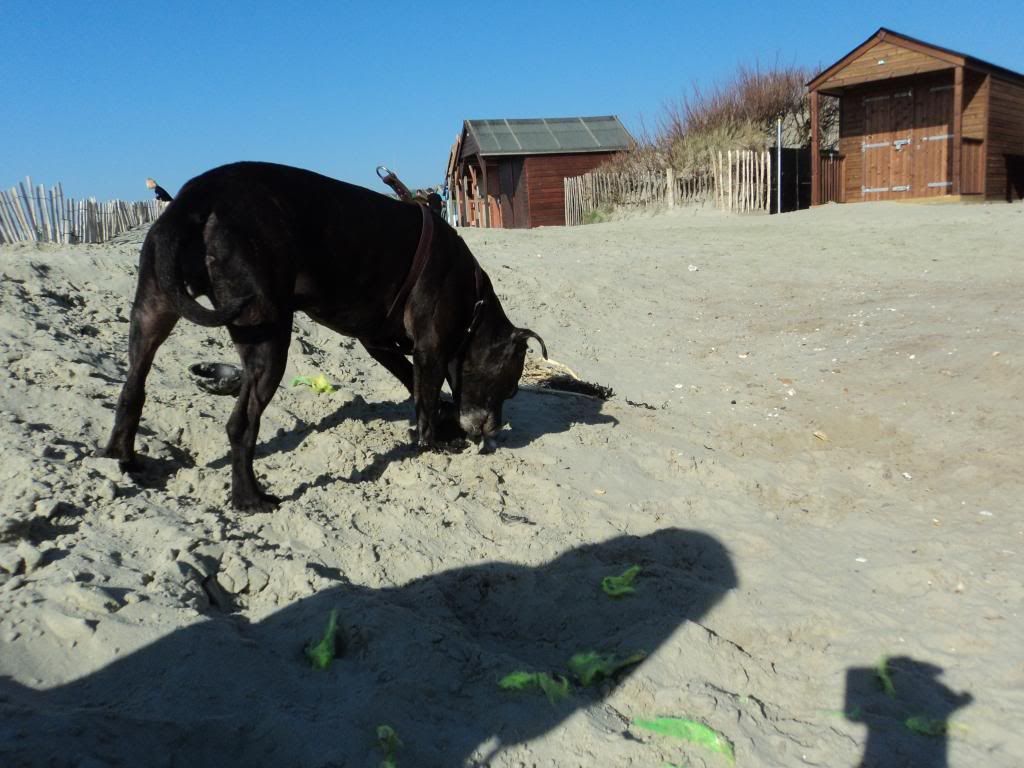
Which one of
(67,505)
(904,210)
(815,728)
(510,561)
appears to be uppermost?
(904,210)

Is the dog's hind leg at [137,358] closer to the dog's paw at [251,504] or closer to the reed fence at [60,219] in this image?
the dog's paw at [251,504]

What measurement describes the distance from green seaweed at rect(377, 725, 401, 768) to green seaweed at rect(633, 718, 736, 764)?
0.84m

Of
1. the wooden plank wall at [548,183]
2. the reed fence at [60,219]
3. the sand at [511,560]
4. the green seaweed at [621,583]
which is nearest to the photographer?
the sand at [511,560]

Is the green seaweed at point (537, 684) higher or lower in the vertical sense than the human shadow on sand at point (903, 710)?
higher

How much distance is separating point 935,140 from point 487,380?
2001 cm

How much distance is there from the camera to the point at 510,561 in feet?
12.8

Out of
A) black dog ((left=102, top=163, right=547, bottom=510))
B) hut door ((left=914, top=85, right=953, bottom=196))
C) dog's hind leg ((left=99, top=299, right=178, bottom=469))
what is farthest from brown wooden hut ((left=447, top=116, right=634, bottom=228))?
dog's hind leg ((left=99, top=299, right=178, bottom=469))

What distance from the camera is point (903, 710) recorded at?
292 cm

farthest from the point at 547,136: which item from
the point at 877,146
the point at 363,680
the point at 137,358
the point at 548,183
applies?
the point at 363,680

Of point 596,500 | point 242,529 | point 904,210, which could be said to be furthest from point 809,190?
point 242,529

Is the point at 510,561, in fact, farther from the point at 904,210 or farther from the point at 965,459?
the point at 904,210

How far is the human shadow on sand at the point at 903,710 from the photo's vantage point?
2.65 meters

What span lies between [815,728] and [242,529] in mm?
2545

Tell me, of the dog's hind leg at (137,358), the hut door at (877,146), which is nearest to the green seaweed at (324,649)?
the dog's hind leg at (137,358)
